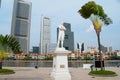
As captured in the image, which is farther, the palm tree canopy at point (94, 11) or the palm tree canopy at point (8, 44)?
the palm tree canopy at point (94, 11)

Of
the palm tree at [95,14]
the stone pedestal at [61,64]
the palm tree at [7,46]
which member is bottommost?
the stone pedestal at [61,64]

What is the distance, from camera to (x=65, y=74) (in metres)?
17.8

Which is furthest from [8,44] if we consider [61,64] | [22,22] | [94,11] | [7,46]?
[22,22]

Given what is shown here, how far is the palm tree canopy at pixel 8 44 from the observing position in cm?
2422

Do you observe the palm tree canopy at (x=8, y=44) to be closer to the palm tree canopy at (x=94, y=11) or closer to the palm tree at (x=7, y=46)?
the palm tree at (x=7, y=46)

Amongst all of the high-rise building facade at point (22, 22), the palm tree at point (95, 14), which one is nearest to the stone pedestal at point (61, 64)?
the palm tree at point (95, 14)

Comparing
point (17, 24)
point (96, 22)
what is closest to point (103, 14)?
point (96, 22)

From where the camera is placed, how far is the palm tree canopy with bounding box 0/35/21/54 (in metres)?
24.2

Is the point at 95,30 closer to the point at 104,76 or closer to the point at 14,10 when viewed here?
the point at 104,76

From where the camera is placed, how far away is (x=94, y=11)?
25047mm

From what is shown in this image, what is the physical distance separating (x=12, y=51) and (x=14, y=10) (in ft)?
453

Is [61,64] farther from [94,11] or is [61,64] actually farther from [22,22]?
[22,22]

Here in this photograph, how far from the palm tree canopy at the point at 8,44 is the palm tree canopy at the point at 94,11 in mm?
9325

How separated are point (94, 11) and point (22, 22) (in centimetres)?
13695
